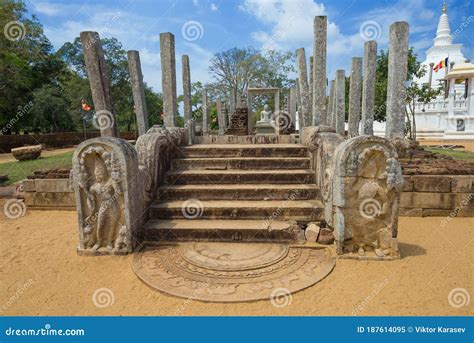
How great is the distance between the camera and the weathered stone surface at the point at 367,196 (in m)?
3.38

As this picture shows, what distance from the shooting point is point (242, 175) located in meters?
4.91

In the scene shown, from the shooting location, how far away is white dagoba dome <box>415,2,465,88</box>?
30.5 m

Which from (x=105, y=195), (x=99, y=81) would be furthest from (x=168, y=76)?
(x=105, y=195)

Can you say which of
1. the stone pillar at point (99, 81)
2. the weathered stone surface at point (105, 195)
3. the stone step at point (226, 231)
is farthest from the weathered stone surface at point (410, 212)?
the stone pillar at point (99, 81)

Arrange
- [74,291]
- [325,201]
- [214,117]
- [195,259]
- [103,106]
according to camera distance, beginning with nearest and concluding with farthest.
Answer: [74,291] < [195,259] < [325,201] < [103,106] < [214,117]

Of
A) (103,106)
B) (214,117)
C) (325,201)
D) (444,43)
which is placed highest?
(444,43)

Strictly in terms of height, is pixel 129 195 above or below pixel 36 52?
below

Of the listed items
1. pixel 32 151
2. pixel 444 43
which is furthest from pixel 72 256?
pixel 444 43

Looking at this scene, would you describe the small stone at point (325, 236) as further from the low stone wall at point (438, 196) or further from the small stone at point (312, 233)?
the low stone wall at point (438, 196)

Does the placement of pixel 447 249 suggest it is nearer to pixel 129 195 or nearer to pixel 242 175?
pixel 242 175

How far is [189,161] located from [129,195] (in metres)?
1.87

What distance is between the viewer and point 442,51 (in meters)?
31.2

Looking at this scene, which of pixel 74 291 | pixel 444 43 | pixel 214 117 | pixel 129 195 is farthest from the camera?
pixel 444 43

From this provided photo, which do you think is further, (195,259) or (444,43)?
(444,43)
